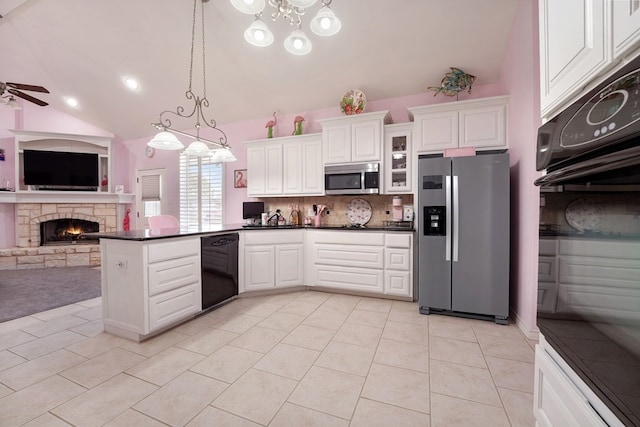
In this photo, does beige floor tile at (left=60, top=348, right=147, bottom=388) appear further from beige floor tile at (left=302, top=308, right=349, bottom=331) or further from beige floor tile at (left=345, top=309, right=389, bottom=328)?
beige floor tile at (left=345, top=309, right=389, bottom=328)

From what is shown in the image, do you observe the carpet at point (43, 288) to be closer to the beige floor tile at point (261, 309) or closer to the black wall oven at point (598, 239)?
the beige floor tile at point (261, 309)

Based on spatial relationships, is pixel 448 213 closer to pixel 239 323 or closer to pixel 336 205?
pixel 336 205

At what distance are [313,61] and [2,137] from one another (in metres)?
6.44

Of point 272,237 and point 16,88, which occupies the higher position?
point 16,88

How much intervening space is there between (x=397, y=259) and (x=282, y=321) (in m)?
1.54

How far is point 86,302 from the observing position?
328cm

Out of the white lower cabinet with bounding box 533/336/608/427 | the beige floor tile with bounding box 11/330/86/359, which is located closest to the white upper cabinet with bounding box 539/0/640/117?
the white lower cabinet with bounding box 533/336/608/427

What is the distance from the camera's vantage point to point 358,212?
398 centimetres

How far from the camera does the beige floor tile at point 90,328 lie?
2.45 metres

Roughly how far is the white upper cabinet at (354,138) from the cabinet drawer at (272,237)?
3.68ft

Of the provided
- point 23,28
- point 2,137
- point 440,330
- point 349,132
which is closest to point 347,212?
point 349,132

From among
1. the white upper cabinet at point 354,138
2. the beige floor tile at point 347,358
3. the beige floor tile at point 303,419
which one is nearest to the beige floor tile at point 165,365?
the beige floor tile at point 303,419

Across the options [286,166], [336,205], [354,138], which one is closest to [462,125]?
[354,138]

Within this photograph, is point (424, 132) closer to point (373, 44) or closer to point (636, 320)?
point (373, 44)
